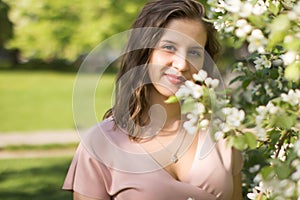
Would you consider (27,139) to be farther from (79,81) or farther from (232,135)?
(232,135)

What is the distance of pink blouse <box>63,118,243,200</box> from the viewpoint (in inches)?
85.4

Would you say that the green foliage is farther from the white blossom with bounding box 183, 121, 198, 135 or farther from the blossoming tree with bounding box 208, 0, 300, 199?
the white blossom with bounding box 183, 121, 198, 135

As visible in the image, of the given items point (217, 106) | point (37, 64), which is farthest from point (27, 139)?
point (37, 64)

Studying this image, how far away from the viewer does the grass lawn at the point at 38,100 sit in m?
12.7

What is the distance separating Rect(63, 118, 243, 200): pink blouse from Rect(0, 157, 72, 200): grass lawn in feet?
13.1

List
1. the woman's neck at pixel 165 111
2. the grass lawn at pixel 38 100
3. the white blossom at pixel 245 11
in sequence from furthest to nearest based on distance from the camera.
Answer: the grass lawn at pixel 38 100, the woman's neck at pixel 165 111, the white blossom at pixel 245 11

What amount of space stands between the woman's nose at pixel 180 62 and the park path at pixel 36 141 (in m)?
6.62

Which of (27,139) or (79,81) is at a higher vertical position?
(79,81)

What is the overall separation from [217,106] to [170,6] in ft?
2.56

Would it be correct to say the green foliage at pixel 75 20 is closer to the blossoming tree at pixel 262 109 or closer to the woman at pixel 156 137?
the woman at pixel 156 137

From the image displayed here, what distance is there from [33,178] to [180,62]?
5.44 meters

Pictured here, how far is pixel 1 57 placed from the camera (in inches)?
1486

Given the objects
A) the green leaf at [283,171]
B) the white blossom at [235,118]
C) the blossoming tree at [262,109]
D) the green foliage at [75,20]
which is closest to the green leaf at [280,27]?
the blossoming tree at [262,109]

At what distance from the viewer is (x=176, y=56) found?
213 centimetres
